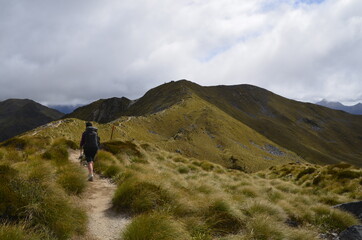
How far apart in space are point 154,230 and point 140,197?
88.7 inches

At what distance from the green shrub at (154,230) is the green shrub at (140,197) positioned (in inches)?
57.1

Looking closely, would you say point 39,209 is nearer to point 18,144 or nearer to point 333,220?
point 333,220

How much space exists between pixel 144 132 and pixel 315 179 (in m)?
44.9

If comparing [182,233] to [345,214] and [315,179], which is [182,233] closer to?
[345,214]

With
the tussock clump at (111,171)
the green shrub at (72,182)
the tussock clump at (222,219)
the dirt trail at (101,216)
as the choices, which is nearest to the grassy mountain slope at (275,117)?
the tussock clump at (111,171)

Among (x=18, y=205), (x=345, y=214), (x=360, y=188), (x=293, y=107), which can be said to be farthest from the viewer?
(x=293, y=107)

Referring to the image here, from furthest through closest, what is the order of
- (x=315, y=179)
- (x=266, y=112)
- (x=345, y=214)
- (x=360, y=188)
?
1. (x=266, y=112)
2. (x=315, y=179)
3. (x=360, y=188)
4. (x=345, y=214)

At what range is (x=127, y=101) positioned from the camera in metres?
178

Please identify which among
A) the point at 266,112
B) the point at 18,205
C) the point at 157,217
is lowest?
the point at 157,217

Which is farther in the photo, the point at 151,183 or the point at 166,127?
the point at 166,127

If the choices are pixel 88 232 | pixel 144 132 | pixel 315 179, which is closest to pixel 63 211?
pixel 88 232

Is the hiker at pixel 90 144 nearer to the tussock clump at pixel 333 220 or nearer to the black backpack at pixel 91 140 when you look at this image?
the black backpack at pixel 91 140

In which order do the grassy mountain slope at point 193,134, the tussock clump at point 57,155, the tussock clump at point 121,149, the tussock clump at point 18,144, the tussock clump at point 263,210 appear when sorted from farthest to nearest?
the grassy mountain slope at point 193,134, the tussock clump at point 121,149, the tussock clump at point 18,144, the tussock clump at point 57,155, the tussock clump at point 263,210

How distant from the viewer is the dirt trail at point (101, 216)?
6457 mm
